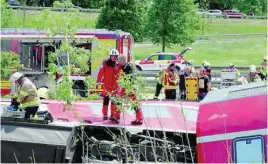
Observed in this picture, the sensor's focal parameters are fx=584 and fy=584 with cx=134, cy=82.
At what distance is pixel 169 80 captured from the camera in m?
14.9

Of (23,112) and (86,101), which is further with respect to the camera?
(86,101)

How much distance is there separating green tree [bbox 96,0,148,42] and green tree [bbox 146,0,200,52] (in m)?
1.21

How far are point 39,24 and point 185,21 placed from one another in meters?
27.6

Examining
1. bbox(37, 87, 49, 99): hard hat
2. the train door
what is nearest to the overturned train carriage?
bbox(37, 87, 49, 99): hard hat

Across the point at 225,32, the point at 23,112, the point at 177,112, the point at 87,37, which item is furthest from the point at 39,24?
the point at 225,32

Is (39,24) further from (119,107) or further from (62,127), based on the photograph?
(119,107)

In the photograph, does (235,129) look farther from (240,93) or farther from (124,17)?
(124,17)

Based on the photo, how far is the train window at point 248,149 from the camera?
567cm

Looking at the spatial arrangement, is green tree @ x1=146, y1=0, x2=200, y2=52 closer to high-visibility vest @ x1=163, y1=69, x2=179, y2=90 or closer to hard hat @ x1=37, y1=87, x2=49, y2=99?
high-visibility vest @ x1=163, y1=69, x2=179, y2=90

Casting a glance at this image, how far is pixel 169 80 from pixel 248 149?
902 centimetres

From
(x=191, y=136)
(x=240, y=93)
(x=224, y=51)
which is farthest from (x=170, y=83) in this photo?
(x=224, y=51)

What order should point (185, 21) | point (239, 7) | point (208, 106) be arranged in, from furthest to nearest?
point (239, 7) < point (185, 21) < point (208, 106)

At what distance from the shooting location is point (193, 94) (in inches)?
614

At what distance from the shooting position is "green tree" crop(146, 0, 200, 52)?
3603 centimetres
